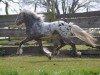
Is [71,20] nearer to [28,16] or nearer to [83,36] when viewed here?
[83,36]

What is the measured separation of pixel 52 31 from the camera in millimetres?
13641

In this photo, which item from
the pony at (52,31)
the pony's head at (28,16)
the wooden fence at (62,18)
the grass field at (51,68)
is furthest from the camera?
the wooden fence at (62,18)

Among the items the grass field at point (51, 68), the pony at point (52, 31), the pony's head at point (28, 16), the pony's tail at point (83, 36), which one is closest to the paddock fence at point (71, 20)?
the pony's tail at point (83, 36)

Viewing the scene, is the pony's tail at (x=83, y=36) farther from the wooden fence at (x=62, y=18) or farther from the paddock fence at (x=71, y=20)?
the wooden fence at (x=62, y=18)

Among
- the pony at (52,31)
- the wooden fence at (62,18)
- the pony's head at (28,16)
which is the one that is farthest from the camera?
the wooden fence at (62,18)

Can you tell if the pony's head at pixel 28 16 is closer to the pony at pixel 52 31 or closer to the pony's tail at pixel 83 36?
the pony at pixel 52 31

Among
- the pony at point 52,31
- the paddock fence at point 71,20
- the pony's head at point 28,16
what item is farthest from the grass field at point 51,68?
the paddock fence at point 71,20

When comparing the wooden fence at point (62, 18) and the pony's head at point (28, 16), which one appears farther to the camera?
the wooden fence at point (62, 18)

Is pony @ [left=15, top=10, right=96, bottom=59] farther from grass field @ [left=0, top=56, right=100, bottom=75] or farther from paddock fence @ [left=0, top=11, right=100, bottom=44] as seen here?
grass field @ [left=0, top=56, right=100, bottom=75]

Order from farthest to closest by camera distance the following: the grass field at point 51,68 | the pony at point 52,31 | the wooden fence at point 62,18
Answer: the wooden fence at point 62,18 < the pony at point 52,31 < the grass field at point 51,68

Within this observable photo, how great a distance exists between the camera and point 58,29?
1362 cm

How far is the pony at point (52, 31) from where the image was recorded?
13.6 meters

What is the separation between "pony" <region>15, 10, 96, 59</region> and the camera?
13.6 m

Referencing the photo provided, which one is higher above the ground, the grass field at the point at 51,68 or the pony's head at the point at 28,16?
the pony's head at the point at 28,16
